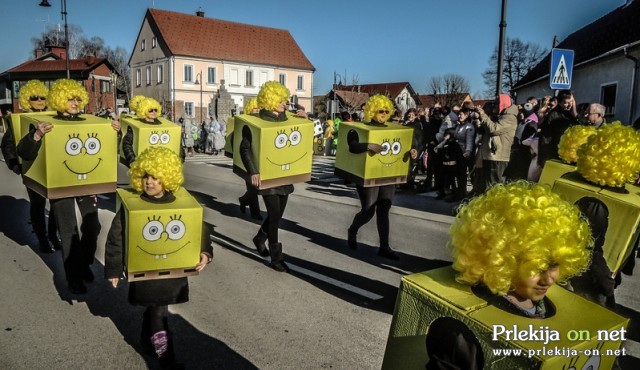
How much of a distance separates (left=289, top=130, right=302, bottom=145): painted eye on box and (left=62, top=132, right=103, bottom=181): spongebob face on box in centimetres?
197

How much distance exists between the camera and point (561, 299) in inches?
80.4

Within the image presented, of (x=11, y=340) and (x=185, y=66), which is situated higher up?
(x=185, y=66)

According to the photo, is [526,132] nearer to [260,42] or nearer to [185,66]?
[185,66]

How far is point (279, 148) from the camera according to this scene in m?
5.66

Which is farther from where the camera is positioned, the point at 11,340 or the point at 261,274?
the point at 261,274

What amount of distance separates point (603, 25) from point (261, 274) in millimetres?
25916

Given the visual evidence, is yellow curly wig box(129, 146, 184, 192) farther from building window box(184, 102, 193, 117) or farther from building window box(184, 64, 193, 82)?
building window box(184, 64, 193, 82)

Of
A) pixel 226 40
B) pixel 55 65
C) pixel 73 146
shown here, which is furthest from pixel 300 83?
pixel 73 146

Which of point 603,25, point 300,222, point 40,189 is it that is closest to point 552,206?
point 40,189

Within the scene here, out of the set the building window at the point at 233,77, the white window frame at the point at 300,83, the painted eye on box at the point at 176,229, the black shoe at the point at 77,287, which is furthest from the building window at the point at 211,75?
the painted eye on box at the point at 176,229

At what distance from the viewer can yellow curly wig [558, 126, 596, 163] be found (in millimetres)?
4364

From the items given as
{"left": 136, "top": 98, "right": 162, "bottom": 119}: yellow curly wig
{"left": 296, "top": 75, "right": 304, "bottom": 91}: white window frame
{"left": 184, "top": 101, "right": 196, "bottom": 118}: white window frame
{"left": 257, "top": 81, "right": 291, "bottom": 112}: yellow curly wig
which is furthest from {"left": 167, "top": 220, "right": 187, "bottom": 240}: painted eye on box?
{"left": 296, "top": 75, "right": 304, "bottom": 91}: white window frame

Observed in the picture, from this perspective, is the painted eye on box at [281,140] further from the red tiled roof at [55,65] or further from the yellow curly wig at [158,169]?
the red tiled roof at [55,65]

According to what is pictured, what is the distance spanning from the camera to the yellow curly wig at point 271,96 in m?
5.72
